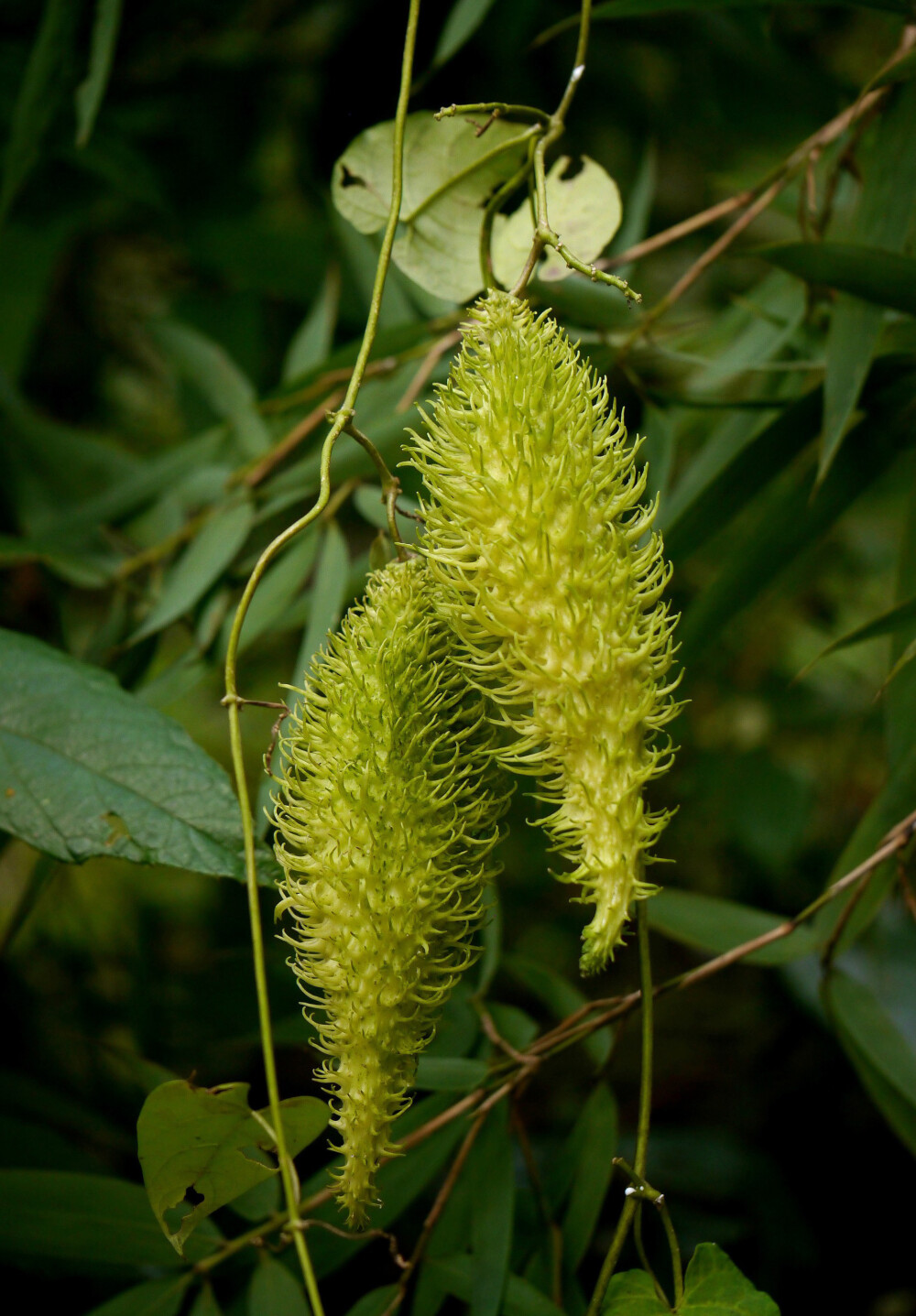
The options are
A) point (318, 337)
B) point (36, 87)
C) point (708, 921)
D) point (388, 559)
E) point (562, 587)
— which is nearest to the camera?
point (562, 587)

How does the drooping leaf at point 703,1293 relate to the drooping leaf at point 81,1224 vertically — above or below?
above

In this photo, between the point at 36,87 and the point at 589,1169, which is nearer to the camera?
the point at 589,1169

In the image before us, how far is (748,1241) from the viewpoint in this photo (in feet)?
4.87

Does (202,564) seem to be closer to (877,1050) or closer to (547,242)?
(547,242)

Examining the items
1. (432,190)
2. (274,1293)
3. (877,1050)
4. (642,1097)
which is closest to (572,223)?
(432,190)

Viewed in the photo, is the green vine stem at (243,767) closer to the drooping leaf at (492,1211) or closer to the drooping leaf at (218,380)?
the drooping leaf at (492,1211)

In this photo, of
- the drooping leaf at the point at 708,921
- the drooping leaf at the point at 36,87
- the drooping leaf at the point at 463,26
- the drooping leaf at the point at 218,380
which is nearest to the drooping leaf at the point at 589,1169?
the drooping leaf at the point at 708,921

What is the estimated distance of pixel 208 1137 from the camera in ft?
1.79

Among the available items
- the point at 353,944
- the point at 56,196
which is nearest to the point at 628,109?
the point at 56,196

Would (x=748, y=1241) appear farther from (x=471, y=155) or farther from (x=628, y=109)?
(x=628, y=109)

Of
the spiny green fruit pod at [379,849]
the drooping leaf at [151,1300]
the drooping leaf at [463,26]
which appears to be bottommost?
the drooping leaf at [151,1300]

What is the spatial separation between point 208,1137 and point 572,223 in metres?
0.65

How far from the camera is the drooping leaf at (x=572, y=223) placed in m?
0.75

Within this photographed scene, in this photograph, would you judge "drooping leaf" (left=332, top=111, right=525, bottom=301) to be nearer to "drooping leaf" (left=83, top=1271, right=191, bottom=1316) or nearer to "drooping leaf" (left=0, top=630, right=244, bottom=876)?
"drooping leaf" (left=0, top=630, right=244, bottom=876)
